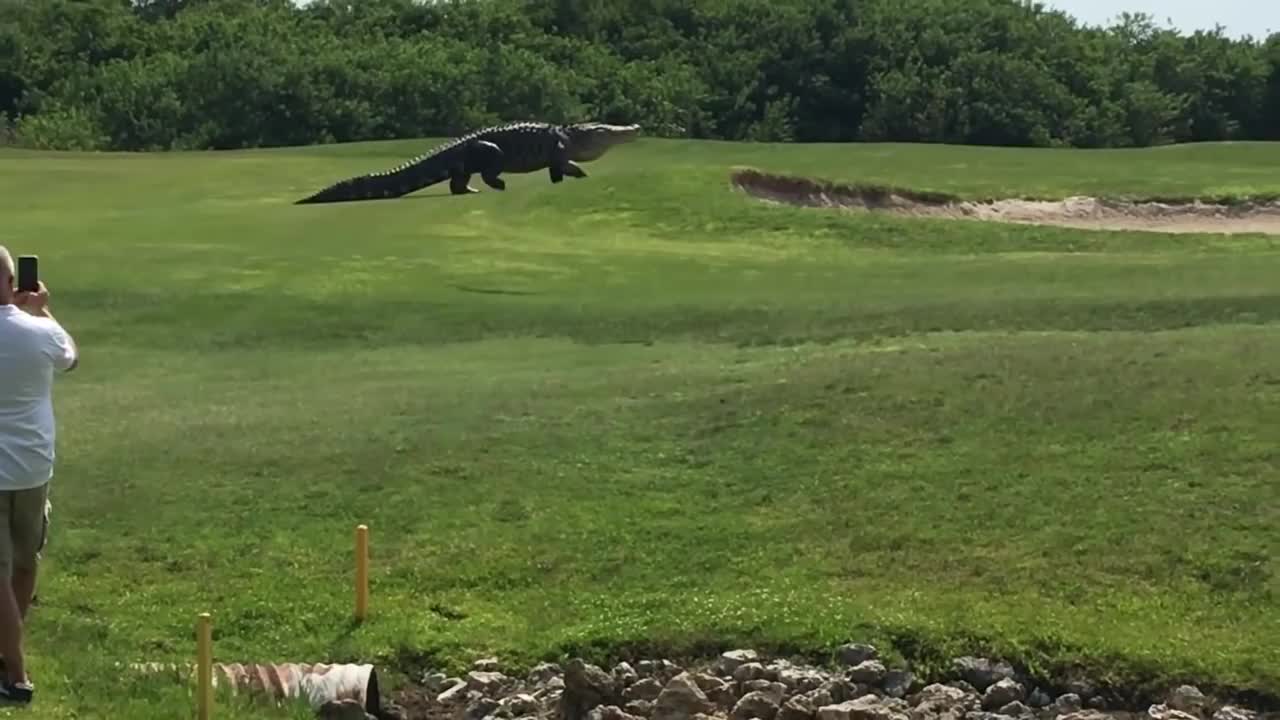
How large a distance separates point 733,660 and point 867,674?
672 millimetres

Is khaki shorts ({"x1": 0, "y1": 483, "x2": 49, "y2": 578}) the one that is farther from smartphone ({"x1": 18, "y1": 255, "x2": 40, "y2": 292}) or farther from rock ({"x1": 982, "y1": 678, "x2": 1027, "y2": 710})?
rock ({"x1": 982, "y1": 678, "x2": 1027, "y2": 710})

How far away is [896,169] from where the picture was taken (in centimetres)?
3684

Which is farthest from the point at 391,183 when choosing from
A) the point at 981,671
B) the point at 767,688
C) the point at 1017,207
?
the point at 981,671

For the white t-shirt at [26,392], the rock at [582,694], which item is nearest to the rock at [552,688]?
the rock at [582,694]

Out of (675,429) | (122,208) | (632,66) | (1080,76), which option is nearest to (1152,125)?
(1080,76)

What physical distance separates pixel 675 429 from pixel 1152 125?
55.3 meters

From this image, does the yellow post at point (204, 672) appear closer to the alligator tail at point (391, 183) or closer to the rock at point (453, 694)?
the rock at point (453, 694)

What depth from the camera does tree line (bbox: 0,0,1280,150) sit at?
6244 cm

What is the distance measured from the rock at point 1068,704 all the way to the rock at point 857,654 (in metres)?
0.93

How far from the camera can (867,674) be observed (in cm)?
931

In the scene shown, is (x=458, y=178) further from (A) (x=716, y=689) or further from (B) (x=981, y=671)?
(B) (x=981, y=671)

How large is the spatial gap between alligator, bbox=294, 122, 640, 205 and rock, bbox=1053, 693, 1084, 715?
24546 millimetres

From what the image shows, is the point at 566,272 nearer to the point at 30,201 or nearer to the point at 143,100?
the point at 30,201

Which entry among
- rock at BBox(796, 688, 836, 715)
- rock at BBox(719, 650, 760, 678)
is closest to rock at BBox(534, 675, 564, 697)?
rock at BBox(719, 650, 760, 678)
